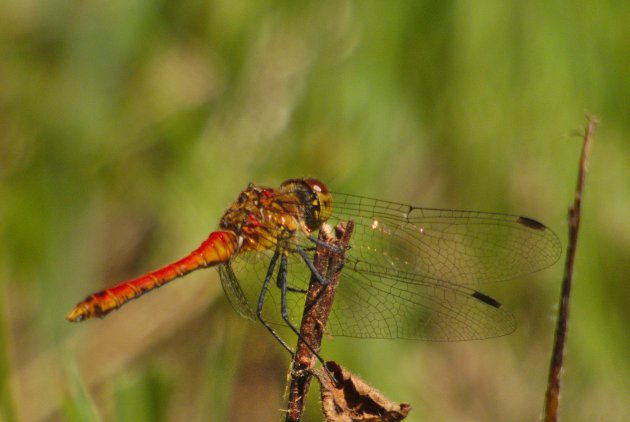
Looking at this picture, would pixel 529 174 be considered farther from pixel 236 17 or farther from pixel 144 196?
pixel 144 196

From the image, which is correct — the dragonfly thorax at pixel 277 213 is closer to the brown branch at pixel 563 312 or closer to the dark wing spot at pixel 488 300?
the dark wing spot at pixel 488 300

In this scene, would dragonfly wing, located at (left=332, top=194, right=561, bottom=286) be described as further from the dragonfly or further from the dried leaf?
the dried leaf

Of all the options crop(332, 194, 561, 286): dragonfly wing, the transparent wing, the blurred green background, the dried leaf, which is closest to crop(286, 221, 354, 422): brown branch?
the dried leaf

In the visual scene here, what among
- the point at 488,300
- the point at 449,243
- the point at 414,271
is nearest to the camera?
the point at 488,300

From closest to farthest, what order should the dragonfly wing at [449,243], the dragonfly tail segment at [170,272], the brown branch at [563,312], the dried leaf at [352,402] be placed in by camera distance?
the brown branch at [563,312], the dried leaf at [352,402], the dragonfly tail segment at [170,272], the dragonfly wing at [449,243]

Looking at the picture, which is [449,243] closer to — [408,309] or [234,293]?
[408,309]

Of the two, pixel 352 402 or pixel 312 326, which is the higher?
A: pixel 312 326

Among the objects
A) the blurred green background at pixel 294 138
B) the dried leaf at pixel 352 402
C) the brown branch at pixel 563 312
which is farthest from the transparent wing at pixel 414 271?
the brown branch at pixel 563 312

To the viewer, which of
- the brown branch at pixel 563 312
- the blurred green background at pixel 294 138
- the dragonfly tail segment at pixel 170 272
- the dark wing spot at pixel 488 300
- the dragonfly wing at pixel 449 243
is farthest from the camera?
the blurred green background at pixel 294 138

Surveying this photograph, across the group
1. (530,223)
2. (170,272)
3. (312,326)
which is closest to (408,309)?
(530,223)
